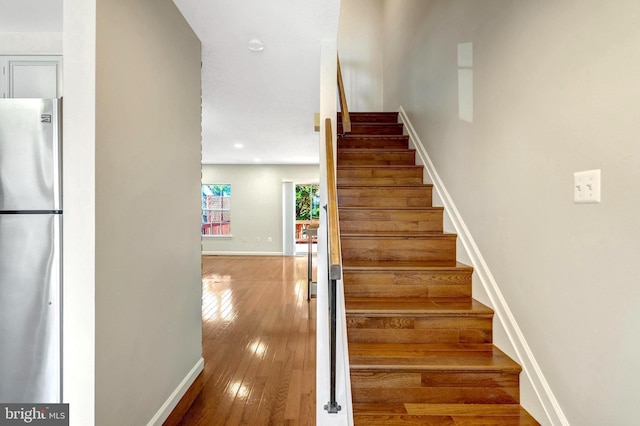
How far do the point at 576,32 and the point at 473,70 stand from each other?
920 mm

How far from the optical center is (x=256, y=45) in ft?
7.99

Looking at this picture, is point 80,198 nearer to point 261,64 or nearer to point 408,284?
point 408,284

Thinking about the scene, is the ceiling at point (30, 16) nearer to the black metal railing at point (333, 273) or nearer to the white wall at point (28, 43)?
the white wall at point (28, 43)

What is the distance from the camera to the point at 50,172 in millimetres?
1343

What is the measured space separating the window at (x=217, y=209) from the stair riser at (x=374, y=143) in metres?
5.91

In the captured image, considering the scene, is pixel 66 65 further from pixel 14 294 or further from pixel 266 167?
pixel 266 167

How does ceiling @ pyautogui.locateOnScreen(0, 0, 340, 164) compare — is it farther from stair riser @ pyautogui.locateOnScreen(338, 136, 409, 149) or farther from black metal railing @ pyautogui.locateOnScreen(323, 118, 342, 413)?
black metal railing @ pyautogui.locateOnScreen(323, 118, 342, 413)

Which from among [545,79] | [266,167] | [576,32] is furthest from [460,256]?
[266,167]

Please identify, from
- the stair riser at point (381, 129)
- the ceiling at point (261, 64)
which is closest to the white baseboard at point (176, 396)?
the ceiling at point (261, 64)

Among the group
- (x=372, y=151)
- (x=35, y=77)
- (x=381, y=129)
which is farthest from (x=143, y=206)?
(x=381, y=129)

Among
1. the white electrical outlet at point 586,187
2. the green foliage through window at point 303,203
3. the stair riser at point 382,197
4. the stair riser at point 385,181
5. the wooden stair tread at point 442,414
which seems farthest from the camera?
the green foliage through window at point 303,203

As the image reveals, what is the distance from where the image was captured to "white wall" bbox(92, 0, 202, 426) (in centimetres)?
135

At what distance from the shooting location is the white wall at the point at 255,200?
27.9 feet

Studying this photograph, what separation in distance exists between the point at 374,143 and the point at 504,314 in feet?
7.32
